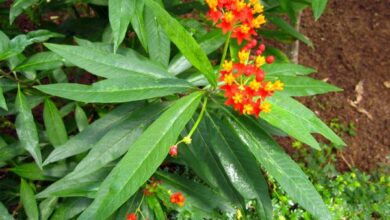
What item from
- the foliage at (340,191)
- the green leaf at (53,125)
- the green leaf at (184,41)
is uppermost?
the green leaf at (184,41)

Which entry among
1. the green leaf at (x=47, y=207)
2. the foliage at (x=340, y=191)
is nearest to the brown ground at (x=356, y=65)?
the foliage at (x=340, y=191)

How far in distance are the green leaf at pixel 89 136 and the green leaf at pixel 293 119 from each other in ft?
2.08

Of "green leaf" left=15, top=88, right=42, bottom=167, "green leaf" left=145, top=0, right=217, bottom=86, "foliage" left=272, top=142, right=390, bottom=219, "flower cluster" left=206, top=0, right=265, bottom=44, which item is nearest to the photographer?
"green leaf" left=145, top=0, right=217, bottom=86

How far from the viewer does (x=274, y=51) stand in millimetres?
2361

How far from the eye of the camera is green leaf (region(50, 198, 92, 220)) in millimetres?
1900

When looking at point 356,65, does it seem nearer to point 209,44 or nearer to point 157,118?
point 209,44

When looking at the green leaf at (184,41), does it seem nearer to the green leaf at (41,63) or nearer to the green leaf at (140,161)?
the green leaf at (140,161)

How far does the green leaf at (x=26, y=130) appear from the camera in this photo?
1665mm

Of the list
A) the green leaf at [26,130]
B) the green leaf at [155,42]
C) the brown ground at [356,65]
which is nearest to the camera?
the green leaf at [26,130]

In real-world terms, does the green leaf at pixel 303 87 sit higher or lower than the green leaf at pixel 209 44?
lower

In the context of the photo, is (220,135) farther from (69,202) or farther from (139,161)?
(69,202)

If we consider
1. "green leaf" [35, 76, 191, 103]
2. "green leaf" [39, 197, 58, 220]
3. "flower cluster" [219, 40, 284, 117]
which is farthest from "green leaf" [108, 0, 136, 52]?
"green leaf" [39, 197, 58, 220]

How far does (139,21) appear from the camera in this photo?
1664 mm

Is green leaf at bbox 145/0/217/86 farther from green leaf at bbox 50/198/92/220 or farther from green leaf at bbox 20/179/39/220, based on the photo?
green leaf at bbox 20/179/39/220
